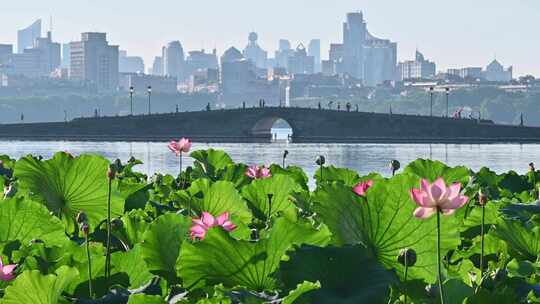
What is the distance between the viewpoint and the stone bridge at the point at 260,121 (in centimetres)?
11812

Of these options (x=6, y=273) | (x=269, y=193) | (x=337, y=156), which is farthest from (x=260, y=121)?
(x=6, y=273)

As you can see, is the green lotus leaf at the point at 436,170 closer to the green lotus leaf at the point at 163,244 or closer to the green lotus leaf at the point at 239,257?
the green lotus leaf at the point at 163,244

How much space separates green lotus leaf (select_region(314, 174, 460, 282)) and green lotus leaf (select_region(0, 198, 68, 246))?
3.20 ft

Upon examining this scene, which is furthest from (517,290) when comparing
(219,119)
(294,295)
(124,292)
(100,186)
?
(219,119)

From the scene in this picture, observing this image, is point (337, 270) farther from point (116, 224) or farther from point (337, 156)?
point (337, 156)

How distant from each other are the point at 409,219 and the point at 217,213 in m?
1.55

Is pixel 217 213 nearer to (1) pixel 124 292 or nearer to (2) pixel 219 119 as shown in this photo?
(1) pixel 124 292

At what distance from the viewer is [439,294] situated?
2.94 metres

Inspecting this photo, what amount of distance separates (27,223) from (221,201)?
3.34 feet

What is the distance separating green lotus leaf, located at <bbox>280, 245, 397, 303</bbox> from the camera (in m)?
2.91

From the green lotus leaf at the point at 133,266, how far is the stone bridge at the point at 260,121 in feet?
378

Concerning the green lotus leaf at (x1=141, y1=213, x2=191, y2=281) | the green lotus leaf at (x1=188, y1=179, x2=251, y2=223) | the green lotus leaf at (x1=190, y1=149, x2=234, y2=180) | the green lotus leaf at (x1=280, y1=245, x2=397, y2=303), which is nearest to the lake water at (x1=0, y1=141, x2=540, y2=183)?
the green lotus leaf at (x1=190, y1=149, x2=234, y2=180)

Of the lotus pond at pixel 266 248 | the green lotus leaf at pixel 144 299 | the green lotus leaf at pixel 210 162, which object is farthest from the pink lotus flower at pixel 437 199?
the green lotus leaf at pixel 210 162

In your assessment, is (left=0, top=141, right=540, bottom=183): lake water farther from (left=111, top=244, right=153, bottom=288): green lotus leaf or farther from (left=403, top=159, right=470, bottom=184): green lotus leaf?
(left=111, top=244, right=153, bottom=288): green lotus leaf
